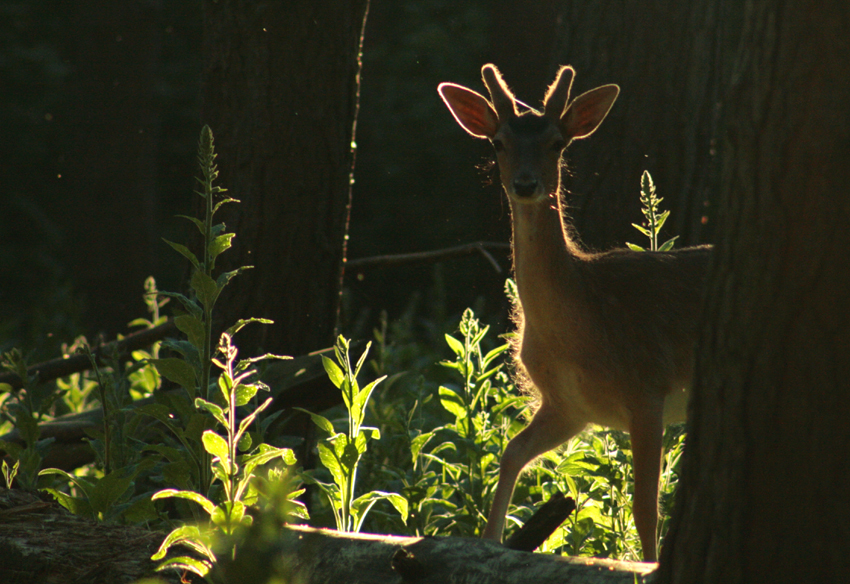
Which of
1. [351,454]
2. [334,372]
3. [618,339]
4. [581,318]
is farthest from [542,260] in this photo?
[351,454]

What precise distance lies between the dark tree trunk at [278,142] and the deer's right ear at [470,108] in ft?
3.26

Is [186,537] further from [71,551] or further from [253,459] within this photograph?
[71,551]

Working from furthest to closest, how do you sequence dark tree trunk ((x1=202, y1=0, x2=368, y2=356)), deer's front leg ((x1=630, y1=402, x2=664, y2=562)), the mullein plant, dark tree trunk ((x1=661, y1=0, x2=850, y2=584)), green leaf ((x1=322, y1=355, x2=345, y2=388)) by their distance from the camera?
dark tree trunk ((x1=202, y1=0, x2=368, y2=356)) < deer's front leg ((x1=630, y1=402, x2=664, y2=562)) < green leaf ((x1=322, y1=355, x2=345, y2=388)) < the mullein plant < dark tree trunk ((x1=661, y1=0, x2=850, y2=584))

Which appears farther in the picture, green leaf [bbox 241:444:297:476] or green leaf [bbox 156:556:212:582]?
green leaf [bbox 241:444:297:476]

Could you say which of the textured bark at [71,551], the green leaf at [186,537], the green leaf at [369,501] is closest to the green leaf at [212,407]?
the green leaf at [186,537]

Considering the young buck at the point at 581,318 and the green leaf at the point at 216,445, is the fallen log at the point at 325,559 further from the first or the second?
the young buck at the point at 581,318

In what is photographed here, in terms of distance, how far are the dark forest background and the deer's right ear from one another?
0.27m

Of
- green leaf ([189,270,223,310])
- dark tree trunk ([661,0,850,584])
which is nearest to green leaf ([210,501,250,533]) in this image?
green leaf ([189,270,223,310])

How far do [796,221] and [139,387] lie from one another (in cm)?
445

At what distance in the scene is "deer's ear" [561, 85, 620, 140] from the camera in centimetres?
401

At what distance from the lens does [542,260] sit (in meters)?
3.72

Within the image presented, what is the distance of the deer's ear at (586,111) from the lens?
13.1ft

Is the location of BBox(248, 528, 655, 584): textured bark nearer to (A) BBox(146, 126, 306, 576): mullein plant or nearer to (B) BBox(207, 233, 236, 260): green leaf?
(A) BBox(146, 126, 306, 576): mullein plant

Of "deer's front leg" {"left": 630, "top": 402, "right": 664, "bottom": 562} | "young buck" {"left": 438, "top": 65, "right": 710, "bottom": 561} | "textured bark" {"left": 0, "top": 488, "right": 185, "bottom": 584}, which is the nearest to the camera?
"textured bark" {"left": 0, "top": 488, "right": 185, "bottom": 584}
